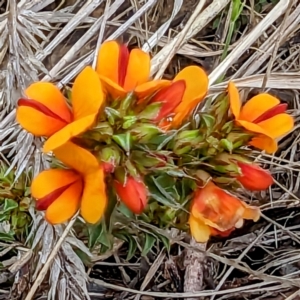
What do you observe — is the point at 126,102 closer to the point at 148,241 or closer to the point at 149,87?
the point at 149,87

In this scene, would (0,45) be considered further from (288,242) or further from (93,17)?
(288,242)

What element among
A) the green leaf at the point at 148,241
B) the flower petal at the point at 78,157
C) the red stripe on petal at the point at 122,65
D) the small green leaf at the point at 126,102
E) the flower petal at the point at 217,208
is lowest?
the green leaf at the point at 148,241

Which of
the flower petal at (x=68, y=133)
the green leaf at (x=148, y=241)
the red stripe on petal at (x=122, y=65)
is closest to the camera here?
the flower petal at (x=68, y=133)

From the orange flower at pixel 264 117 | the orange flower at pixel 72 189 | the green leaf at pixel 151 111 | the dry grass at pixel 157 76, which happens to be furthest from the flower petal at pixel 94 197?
the dry grass at pixel 157 76

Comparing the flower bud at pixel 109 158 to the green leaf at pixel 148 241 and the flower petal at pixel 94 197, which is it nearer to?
the flower petal at pixel 94 197

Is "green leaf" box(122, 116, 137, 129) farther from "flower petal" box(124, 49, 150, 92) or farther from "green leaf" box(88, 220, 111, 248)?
"green leaf" box(88, 220, 111, 248)

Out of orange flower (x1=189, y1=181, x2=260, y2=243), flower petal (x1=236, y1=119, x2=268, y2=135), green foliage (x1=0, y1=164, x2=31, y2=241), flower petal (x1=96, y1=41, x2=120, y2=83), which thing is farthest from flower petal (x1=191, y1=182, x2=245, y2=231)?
green foliage (x1=0, y1=164, x2=31, y2=241)
